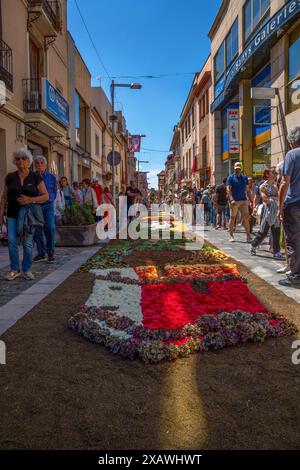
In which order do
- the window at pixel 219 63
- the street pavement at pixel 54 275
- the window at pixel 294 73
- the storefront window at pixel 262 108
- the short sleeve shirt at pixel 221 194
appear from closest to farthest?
1. the street pavement at pixel 54 275
2. the window at pixel 294 73
3. the short sleeve shirt at pixel 221 194
4. the storefront window at pixel 262 108
5. the window at pixel 219 63

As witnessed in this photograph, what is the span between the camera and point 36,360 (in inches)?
118

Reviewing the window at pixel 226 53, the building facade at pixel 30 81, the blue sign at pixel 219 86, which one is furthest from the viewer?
the blue sign at pixel 219 86

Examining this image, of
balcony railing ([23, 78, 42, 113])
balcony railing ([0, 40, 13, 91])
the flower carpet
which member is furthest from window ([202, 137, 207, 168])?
the flower carpet

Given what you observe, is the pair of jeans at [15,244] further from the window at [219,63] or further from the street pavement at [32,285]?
the window at [219,63]

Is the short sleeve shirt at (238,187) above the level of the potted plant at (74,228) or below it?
above

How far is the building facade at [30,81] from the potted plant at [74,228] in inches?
136

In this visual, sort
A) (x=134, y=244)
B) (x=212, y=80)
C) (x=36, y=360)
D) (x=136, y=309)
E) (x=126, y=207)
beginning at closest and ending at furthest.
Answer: (x=36, y=360)
(x=136, y=309)
(x=134, y=244)
(x=126, y=207)
(x=212, y=80)

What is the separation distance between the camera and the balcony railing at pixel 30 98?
1411 cm

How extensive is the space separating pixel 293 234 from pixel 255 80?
15502 mm

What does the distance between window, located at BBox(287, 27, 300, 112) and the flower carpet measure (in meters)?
8.87

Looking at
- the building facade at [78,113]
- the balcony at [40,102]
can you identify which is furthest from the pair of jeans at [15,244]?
the building facade at [78,113]
